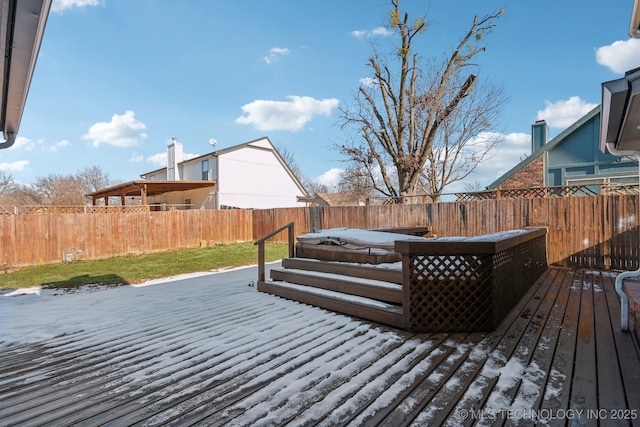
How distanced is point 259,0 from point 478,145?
444 inches

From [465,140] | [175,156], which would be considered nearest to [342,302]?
[465,140]

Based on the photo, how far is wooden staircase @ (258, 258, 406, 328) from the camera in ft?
11.2

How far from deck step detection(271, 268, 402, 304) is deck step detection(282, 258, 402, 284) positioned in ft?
0.17

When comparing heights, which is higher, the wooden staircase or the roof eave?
the roof eave

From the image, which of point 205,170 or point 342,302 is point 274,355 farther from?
point 205,170

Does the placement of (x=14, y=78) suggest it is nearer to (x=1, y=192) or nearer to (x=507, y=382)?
(x=507, y=382)

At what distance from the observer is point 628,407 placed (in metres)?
1.76

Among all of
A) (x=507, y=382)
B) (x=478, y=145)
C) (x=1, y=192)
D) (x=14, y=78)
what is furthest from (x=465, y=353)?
(x=1, y=192)

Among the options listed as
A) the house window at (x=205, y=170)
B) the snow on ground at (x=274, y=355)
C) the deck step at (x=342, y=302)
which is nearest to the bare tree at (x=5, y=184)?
the house window at (x=205, y=170)

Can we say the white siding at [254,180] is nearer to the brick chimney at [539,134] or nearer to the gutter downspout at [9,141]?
the brick chimney at [539,134]

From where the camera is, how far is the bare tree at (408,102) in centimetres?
1225

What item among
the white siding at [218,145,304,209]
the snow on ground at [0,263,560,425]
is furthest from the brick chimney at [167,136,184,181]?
the snow on ground at [0,263,560,425]

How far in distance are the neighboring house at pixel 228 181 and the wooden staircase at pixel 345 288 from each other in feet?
40.2

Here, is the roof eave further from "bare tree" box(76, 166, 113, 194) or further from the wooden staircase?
"bare tree" box(76, 166, 113, 194)
